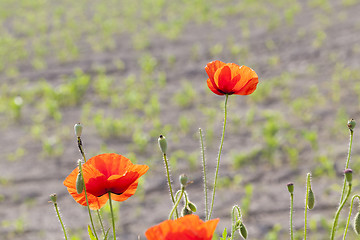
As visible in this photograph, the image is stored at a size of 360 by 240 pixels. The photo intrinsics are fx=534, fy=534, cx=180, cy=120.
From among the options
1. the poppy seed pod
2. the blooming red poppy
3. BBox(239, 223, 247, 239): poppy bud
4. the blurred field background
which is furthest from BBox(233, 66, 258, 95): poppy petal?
the blurred field background

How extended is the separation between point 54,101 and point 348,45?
393cm

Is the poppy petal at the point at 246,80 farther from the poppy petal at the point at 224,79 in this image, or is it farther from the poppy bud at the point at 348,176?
the poppy bud at the point at 348,176

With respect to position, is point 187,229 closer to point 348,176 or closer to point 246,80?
point 348,176

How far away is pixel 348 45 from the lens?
716 centimetres

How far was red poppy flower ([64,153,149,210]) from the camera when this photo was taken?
106 cm

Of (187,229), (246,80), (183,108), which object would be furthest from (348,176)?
(183,108)

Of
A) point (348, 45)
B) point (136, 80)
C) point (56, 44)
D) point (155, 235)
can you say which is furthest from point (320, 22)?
point (155, 235)

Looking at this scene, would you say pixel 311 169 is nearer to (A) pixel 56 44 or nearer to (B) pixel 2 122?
(B) pixel 2 122

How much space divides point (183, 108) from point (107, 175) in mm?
4767

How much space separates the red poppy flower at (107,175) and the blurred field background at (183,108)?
6.18 feet

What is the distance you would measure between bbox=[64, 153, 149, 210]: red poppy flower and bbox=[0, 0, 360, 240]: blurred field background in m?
1.88

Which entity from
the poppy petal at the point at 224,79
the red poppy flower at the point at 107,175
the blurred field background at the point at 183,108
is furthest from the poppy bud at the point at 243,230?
the blurred field background at the point at 183,108

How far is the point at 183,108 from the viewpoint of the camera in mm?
5848

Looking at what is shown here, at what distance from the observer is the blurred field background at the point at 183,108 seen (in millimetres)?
4039
